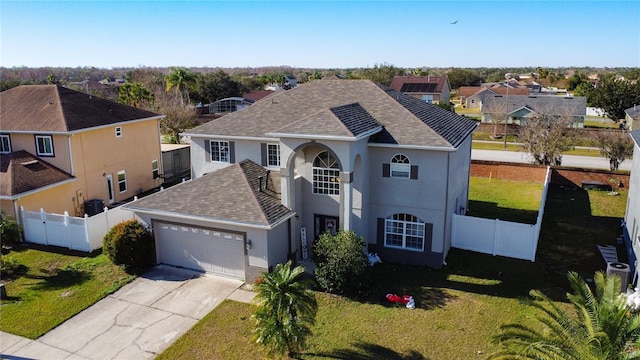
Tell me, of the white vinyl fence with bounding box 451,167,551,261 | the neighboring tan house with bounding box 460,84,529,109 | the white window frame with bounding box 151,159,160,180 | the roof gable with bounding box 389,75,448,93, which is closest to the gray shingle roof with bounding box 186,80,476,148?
the white vinyl fence with bounding box 451,167,551,261

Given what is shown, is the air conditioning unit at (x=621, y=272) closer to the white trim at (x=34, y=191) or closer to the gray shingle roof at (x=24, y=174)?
the white trim at (x=34, y=191)

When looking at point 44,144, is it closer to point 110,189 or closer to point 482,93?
point 110,189

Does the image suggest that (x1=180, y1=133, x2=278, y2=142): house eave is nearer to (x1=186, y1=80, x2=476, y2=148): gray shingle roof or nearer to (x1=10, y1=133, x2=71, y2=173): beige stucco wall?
(x1=186, y1=80, x2=476, y2=148): gray shingle roof

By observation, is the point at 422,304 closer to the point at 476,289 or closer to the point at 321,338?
the point at 476,289

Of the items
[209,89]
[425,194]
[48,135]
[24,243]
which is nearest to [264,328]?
[425,194]

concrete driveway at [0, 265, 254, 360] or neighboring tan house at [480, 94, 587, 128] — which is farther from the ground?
neighboring tan house at [480, 94, 587, 128]

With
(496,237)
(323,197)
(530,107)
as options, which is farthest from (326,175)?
(530,107)
